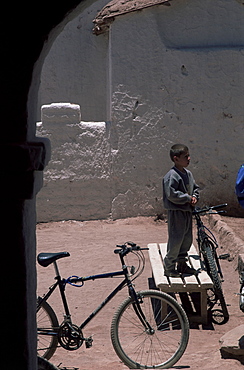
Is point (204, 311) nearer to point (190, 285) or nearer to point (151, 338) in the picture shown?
point (190, 285)

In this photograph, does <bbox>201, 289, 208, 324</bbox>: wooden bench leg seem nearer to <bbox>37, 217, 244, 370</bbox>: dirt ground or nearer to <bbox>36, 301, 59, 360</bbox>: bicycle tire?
<bbox>37, 217, 244, 370</bbox>: dirt ground

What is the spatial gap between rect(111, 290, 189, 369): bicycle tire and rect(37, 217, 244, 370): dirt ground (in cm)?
11

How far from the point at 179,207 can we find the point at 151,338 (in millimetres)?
1272

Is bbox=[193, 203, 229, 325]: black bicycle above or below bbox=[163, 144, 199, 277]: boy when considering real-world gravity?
below

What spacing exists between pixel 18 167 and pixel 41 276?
5.19 metres

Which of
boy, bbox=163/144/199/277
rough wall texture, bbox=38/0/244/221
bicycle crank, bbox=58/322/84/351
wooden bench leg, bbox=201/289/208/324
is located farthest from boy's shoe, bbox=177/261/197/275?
rough wall texture, bbox=38/0/244/221

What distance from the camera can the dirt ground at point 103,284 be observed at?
16.8ft

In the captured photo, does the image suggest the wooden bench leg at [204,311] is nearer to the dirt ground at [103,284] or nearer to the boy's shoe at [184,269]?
the dirt ground at [103,284]

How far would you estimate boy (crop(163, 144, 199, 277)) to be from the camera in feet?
19.0

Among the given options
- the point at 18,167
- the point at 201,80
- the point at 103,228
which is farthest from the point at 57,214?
the point at 18,167

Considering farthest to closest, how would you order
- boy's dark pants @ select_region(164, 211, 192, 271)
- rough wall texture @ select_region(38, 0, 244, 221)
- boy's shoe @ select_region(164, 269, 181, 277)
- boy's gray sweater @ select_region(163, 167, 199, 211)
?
rough wall texture @ select_region(38, 0, 244, 221), boy's shoe @ select_region(164, 269, 181, 277), boy's dark pants @ select_region(164, 211, 192, 271), boy's gray sweater @ select_region(163, 167, 199, 211)

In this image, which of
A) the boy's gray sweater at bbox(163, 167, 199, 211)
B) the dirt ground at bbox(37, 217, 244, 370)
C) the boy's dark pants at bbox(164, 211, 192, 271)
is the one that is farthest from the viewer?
the boy's dark pants at bbox(164, 211, 192, 271)

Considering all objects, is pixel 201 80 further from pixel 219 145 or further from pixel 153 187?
pixel 153 187

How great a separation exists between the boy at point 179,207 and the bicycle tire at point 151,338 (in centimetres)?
52
